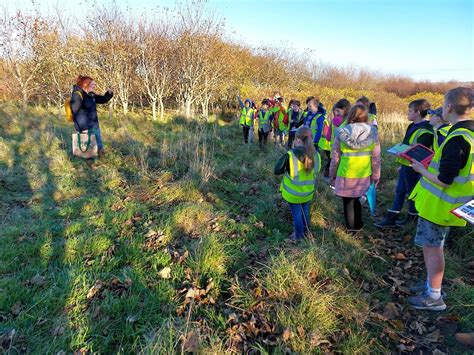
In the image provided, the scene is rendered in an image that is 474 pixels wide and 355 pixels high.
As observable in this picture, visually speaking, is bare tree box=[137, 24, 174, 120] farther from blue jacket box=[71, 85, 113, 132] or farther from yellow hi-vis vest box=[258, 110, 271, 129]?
blue jacket box=[71, 85, 113, 132]

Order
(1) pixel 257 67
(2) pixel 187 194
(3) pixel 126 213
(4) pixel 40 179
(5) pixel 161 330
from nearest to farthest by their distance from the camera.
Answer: (5) pixel 161 330
(3) pixel 126 213
(2) pixel 187 194
(4) pixel 40 179
(1) pixel 257 67

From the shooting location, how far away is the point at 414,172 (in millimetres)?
4145

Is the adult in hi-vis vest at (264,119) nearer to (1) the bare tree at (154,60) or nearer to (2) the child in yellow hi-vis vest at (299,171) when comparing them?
(2) the child in yellow hi-vis vest at (299,171)

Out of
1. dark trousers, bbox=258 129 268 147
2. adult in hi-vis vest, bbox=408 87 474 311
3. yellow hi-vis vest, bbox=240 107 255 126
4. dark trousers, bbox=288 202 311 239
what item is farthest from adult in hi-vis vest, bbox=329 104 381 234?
yellow hi-vis vest, bbox=240 107 255 126

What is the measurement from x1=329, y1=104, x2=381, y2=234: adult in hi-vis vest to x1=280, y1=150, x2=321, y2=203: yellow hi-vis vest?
32cm

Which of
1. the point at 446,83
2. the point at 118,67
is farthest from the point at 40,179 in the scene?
the point at 446,83

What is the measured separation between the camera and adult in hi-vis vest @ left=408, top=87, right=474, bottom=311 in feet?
7.62

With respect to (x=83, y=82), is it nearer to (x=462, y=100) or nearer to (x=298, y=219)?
(x=298, y=219)

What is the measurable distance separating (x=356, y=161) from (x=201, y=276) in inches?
91.0

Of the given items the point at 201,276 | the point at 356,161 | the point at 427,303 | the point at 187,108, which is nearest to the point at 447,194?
the point at 427,303

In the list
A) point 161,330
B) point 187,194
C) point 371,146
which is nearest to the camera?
point 161,330

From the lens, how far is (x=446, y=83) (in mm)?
30766

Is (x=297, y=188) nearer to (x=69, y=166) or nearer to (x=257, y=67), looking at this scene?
(x=69, y=166)

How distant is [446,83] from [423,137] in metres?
34.3
